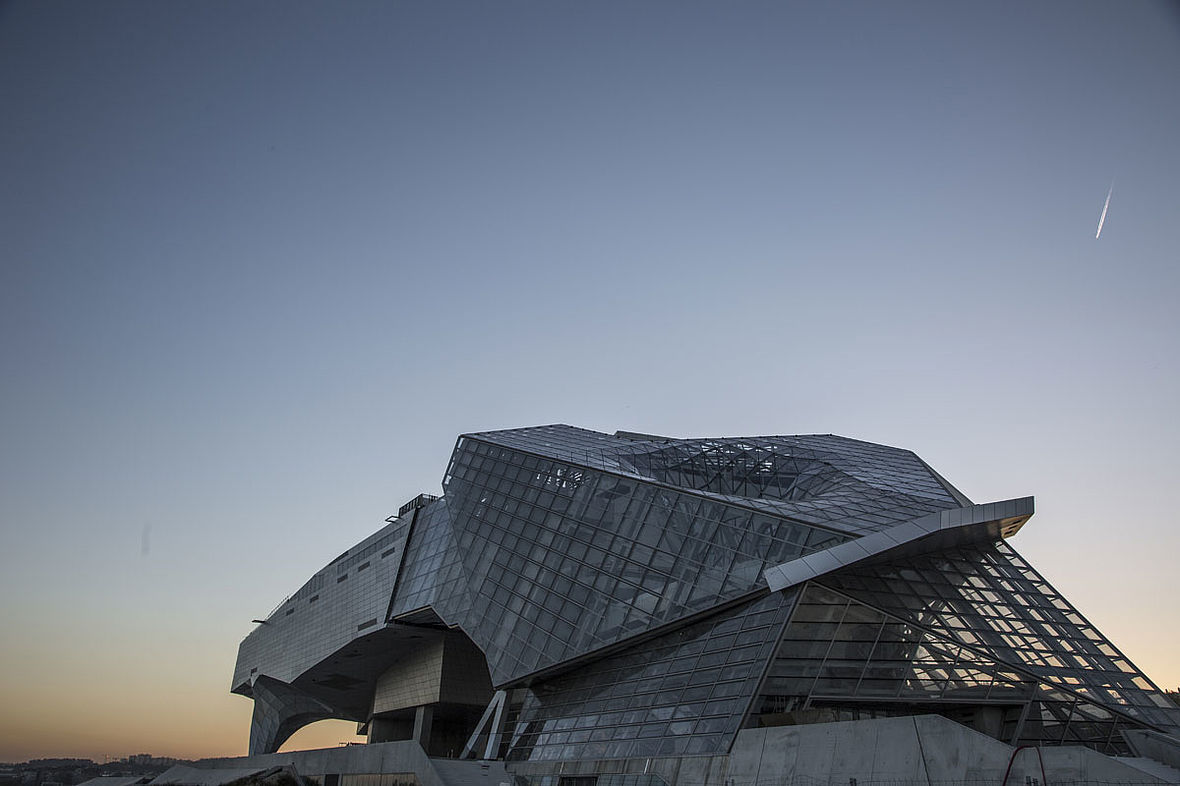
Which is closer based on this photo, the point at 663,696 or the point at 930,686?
the point at 930,686

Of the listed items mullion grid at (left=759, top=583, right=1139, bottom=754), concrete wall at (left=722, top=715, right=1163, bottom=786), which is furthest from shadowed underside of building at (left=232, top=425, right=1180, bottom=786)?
concrete wall at (left=722, top=715, right=1163, bottom=786)

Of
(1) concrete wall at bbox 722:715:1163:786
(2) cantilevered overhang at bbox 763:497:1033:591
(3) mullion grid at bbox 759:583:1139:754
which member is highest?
(2) cantilevered overhang at bbox 763:497:1033:591

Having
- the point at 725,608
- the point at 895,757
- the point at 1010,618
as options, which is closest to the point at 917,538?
the point at 1010,618

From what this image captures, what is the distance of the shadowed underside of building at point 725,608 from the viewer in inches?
963

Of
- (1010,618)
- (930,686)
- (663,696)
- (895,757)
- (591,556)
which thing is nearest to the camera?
(895,757)

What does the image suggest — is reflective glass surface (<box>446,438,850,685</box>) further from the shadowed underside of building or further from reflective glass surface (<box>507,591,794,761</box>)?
reflective glass surface (<box>507,591,794,761</box>)

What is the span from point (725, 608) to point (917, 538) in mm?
7042

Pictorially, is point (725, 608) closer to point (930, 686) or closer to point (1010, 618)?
point (930, 686)

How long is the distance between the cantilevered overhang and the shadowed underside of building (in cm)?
8

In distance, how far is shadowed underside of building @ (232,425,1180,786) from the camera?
80.2 feet

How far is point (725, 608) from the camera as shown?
95.0 feet

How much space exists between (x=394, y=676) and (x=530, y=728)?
2957 cm

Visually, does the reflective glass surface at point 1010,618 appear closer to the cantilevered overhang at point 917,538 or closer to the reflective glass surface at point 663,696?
the cantilevered overhang at point 917,538

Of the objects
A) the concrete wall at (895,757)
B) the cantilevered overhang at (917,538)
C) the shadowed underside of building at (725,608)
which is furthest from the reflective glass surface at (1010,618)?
the concrete wall at (895,757)
